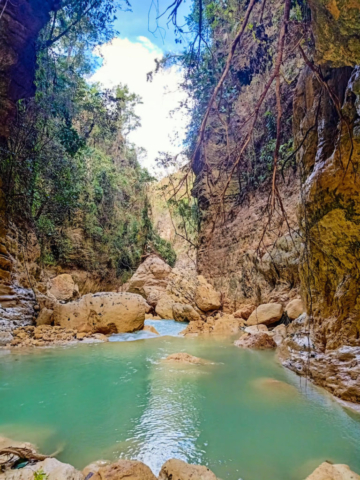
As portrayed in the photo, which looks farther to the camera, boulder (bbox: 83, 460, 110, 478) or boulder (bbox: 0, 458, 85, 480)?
boulder (bbox: 83, 460, 110, 478)

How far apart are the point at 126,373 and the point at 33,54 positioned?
7.20m

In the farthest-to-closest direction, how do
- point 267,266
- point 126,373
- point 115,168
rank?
1. point 115,168
2. point 267,266
3. point 126,373

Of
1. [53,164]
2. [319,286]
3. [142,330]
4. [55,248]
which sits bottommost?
[142,330]

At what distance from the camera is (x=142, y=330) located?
8.38 metres

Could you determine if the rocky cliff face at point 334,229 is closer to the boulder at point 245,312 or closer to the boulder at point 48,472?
the boulder at point 48,472

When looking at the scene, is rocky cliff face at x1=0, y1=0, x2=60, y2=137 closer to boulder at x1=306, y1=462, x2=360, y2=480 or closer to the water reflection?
the water reflection

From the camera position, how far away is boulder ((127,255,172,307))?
1485 centimetres

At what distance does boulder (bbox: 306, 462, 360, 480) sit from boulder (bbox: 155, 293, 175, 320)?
9.71 m

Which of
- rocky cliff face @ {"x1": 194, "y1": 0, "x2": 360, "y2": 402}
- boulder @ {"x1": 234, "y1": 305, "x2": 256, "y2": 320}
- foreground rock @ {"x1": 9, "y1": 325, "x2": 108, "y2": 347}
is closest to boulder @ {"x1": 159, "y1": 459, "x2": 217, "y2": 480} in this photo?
rocky cliff face @ {"x1": 194, "y1": 0, "x2": 360, "y2": 402}

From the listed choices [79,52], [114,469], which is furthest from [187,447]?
[79,52]

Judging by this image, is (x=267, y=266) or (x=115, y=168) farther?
(x=115, y=168)

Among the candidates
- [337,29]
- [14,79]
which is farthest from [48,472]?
[14,79]

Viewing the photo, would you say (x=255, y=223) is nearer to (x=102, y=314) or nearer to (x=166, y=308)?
(x=166, y=308)

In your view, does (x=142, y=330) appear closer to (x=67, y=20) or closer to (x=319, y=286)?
(x=319, y=286)
